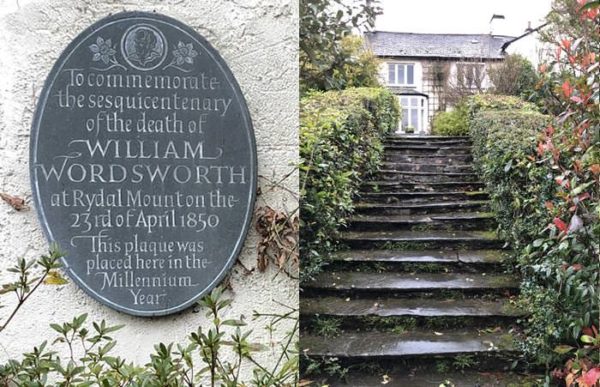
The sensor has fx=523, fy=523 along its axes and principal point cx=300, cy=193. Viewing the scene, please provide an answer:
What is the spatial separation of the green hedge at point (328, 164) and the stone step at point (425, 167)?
0.32 metres

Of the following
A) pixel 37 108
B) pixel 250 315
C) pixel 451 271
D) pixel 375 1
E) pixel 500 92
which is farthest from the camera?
pixel 500 92

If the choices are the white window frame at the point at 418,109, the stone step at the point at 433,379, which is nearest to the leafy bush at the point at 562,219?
the stone step at the point at 433,379

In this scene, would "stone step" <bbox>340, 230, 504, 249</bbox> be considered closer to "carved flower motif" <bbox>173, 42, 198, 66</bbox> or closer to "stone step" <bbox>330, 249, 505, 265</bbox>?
"stone step" <bbox>330, 249, 505, 265</bbox>

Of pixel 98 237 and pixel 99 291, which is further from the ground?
pixel 98 237

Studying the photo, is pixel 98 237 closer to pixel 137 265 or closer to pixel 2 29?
pixel 137 265

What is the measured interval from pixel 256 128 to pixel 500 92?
13593 mm

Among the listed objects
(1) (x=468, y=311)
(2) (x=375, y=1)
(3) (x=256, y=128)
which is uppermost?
(2) (x=375, y=1)

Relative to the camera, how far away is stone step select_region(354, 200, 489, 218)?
6391 mm

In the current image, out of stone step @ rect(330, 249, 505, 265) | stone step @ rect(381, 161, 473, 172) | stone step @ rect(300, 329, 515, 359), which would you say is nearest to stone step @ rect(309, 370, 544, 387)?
stone step @ rect(300, 329, 515, 359)

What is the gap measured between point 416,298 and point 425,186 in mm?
3178

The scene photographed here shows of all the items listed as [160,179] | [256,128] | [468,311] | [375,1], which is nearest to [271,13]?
[256,128]

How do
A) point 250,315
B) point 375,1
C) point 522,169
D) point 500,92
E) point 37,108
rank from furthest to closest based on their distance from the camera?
point 500,92, point 522,169, point 375,1, point 250,315, point 37,108

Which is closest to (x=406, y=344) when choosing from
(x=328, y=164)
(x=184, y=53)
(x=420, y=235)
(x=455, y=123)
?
(x=328, y=164)

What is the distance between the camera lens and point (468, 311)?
4.22 m
